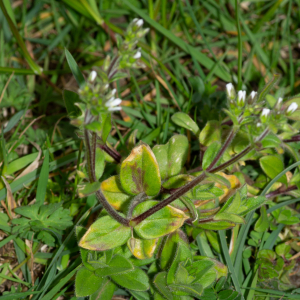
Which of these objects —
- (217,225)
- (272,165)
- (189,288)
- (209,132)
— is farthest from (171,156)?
(189,288)

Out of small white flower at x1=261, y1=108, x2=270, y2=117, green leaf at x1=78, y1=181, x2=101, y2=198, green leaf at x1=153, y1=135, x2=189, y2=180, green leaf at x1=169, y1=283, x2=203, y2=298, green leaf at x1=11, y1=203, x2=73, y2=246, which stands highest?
small white flower at x1=261, y1=108, x2=270, y2=117

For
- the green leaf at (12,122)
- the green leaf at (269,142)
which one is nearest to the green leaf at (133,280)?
the green leaf at (269,142)

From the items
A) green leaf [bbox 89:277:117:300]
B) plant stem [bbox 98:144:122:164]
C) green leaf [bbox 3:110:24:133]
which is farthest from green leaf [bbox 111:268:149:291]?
green leaf [bbox 3:110:24:133]

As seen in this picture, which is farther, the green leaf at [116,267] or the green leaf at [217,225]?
the green leaf at [217,225]

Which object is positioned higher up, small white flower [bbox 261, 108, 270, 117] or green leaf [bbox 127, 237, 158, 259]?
small white flower [bbox 261, 108, 270, 117]

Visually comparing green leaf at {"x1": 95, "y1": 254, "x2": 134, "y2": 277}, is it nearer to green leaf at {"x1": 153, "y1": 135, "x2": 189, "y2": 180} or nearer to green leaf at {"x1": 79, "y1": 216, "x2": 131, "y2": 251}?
green leaf at {"x1": 79, "y1": 216, "x2": 131, "y2": 251}

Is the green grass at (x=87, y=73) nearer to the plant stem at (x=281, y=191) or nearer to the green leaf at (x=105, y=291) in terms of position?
the plant stem at (x=281, y=191)
